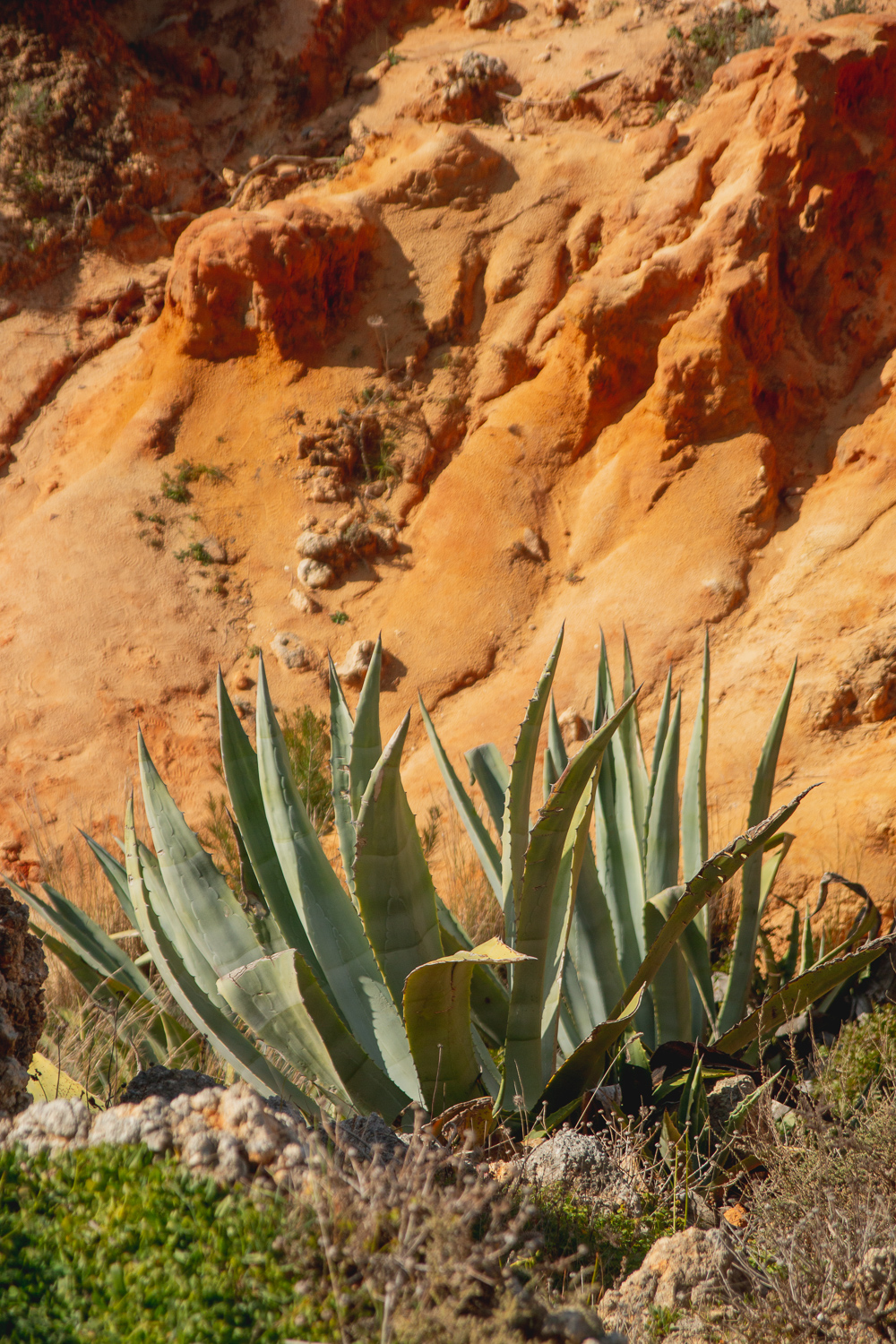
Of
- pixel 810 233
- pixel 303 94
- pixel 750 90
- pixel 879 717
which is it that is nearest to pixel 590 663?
pixel 879 717

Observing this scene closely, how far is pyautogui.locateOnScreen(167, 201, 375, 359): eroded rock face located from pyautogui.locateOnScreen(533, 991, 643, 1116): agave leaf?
7828mm

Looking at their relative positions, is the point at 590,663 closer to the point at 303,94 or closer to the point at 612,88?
the point at 612,88

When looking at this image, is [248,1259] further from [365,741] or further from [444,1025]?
[365,741]

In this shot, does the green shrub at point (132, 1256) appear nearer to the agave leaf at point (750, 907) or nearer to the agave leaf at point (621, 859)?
the agave leaf at point (621, 859)

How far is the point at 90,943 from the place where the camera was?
8.01 ft

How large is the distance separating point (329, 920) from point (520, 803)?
1.62 feet

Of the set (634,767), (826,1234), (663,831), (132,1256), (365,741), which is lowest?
(826,1234)

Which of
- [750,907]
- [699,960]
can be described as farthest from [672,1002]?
[750,907]

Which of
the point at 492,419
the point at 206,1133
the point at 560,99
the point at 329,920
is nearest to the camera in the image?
the point at 206,1133

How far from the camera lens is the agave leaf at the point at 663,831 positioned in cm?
257

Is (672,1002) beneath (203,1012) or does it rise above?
beneath

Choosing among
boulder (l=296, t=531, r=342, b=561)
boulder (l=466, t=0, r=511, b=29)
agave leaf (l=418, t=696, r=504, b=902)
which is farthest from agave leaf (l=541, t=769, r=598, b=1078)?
boulder (l=466, t=0, r=511, b=29)

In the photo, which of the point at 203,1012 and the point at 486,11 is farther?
the point at 486,11

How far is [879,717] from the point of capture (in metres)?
5.27
